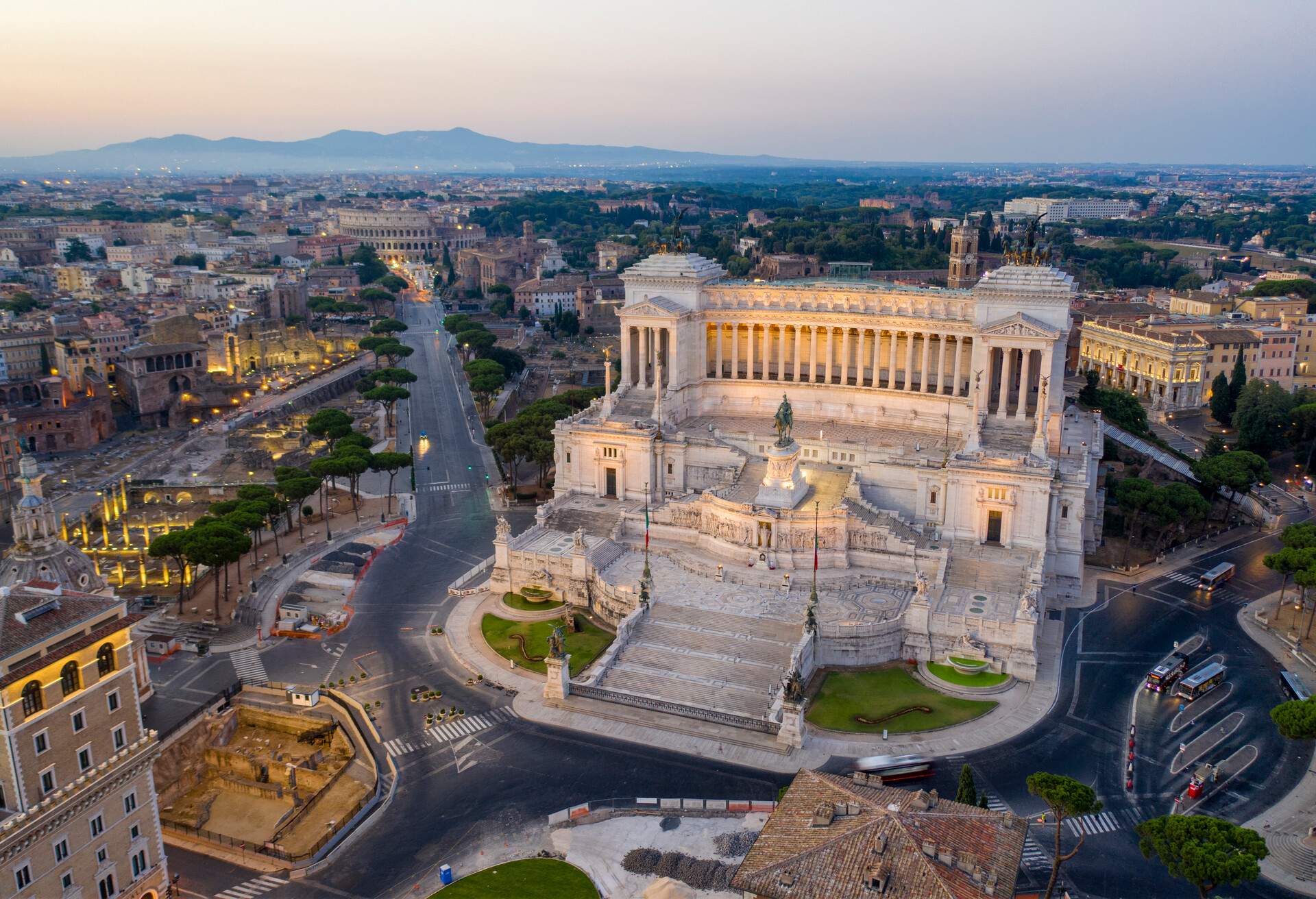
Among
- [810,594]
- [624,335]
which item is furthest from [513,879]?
[624,335]

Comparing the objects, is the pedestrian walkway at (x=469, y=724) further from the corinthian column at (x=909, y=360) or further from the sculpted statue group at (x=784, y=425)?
the corinthian column at (x=909, y=360)

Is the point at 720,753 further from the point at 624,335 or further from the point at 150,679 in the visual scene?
the point at 624,335

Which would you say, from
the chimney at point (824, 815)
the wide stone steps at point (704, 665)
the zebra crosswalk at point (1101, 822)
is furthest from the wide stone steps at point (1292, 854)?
the wide stone steps at point (704, 665)

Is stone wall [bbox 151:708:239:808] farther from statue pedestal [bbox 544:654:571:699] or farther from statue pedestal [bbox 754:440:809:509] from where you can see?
statue pedestal [bbox 754:440:809:509]

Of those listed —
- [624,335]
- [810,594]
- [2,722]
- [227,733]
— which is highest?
[624,335]

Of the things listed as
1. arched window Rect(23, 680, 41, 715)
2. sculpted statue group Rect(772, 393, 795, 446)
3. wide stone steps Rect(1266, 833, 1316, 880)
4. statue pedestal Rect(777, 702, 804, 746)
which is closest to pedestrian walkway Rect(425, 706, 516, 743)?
statue pedestal Rect(777, 702, 804, 746)
